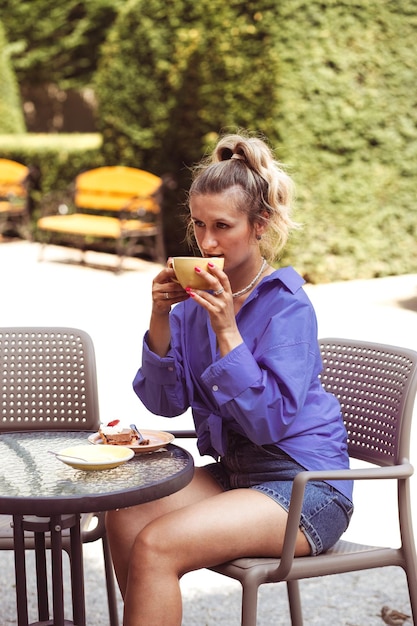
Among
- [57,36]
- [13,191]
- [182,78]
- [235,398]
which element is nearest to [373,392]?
[235,398]

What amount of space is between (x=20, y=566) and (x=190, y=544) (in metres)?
0.41

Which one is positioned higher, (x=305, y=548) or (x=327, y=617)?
(x=305, y=548)

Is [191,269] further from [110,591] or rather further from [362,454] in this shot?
[110,591]

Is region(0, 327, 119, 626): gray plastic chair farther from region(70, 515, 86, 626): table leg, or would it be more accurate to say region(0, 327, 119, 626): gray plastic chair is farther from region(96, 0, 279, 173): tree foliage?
region(96, 0, 279, 173): tree foliage

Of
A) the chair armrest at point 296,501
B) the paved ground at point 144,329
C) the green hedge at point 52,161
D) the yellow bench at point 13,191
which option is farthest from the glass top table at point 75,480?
the yellow bench at point 13,191

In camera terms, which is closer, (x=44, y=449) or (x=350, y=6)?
(x=44, y=449)

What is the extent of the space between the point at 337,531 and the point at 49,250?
38.4 ft

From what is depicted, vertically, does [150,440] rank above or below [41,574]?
above

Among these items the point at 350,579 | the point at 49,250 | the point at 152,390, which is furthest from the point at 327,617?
the point at 49,250

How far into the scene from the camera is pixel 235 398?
2.53m

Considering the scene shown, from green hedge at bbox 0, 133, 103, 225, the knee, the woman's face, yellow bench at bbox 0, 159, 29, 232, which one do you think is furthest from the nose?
yellow bench at bbox 0, 159, 29, 232

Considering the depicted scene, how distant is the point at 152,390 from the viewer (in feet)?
9.48

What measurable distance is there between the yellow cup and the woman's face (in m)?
0.12

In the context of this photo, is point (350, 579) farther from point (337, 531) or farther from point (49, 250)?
point (49, 250)
